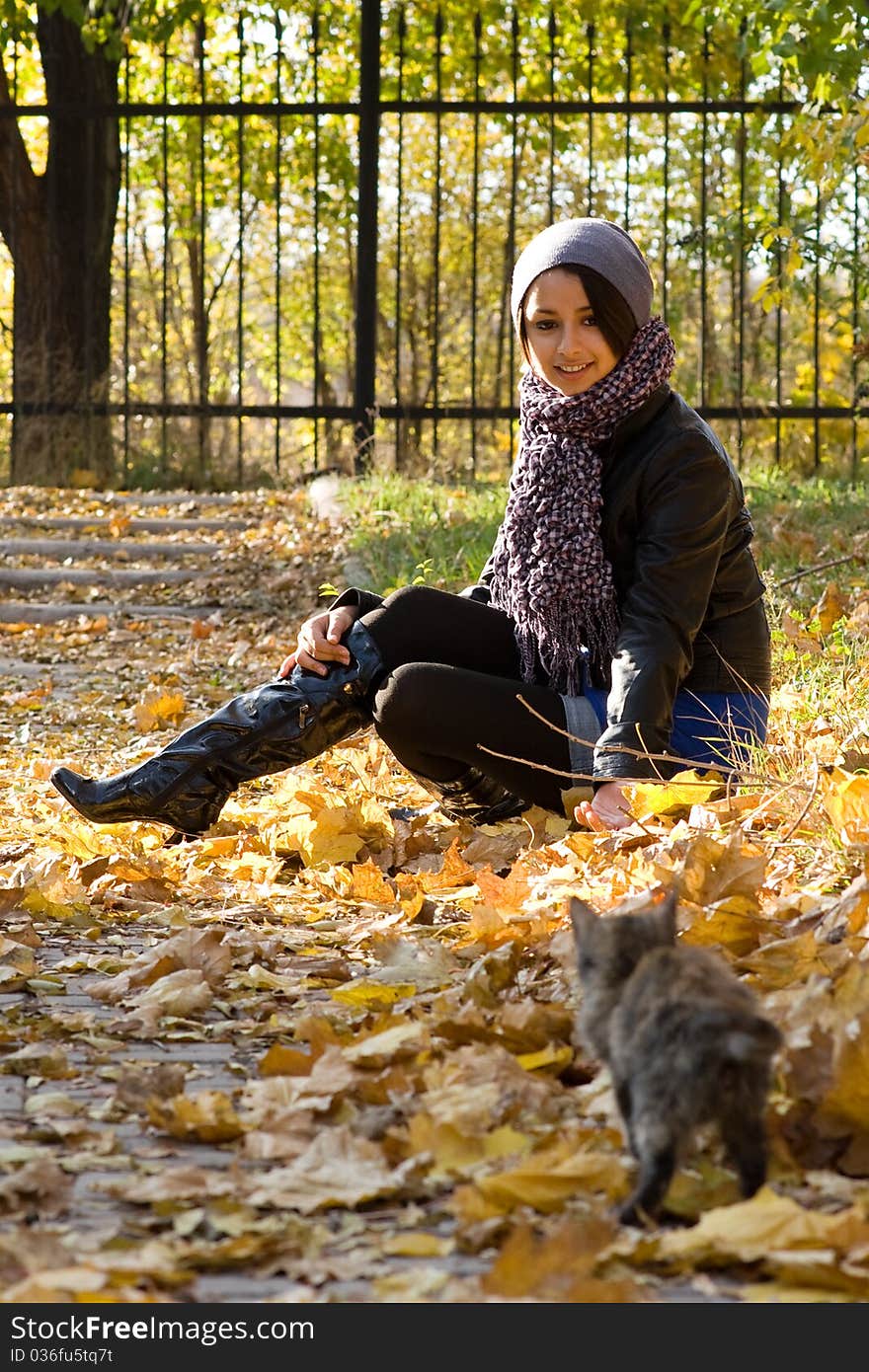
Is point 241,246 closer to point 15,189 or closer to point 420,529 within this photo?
point 15,189

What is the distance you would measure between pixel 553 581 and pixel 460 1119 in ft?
5.65

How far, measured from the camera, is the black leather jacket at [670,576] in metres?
3.15

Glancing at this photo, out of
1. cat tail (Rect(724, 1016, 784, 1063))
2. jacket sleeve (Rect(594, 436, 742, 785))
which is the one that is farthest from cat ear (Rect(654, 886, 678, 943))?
jacket sleeve (Rect(594, 436, 742, 785))

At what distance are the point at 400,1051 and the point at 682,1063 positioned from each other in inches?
24.3

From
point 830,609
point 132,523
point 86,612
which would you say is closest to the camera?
point 830,609

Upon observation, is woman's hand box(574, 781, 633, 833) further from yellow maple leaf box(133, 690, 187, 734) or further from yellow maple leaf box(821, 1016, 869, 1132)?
yellow maple leaf box(133, 690, 187, 734)

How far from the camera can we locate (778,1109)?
6.13 feet

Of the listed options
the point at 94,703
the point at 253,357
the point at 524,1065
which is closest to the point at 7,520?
the point at 94,703

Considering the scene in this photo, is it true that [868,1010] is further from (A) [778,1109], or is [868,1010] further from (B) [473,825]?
(B) [473,825]

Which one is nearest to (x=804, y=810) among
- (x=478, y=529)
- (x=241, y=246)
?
(x=478, y=529)

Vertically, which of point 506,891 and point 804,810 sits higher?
point 804,810

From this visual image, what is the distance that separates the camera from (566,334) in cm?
338

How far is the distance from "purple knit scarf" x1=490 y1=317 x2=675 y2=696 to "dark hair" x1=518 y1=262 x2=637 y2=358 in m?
0.02

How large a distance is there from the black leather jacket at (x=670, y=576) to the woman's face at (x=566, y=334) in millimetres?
135
